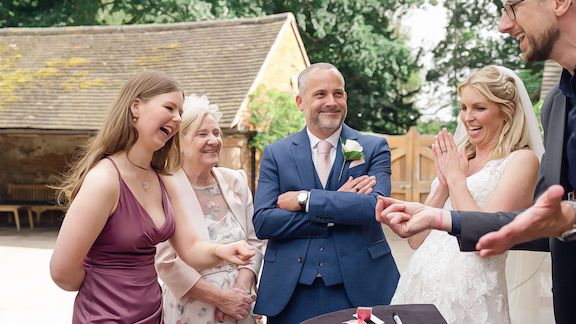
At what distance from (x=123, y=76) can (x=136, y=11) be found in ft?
27.0

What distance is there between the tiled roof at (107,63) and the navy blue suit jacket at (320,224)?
11.4 m

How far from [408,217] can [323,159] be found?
1397mm

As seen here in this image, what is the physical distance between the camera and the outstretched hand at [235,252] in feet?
9.77

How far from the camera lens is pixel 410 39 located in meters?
31.1

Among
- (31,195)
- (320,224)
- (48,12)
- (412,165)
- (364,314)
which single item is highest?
(48,12)

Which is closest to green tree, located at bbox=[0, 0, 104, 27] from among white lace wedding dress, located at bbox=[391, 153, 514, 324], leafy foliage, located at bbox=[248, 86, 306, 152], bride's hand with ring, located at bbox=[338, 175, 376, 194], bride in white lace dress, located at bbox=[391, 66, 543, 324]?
leafy foliage, located at bbox=[248, 86, 306, 152]

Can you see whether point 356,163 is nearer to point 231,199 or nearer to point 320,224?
point 320,224

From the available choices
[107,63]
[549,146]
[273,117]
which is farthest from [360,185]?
[107,63]

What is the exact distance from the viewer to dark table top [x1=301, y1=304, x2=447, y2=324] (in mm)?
2675

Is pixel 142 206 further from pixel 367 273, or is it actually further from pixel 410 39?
pixel 410 39

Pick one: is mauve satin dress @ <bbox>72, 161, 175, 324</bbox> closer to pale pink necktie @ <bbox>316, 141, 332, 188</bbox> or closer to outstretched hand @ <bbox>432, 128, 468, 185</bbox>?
pale pink necktie @ <bbox>316, 141, 332, 188</bbox>

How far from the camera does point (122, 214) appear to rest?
8.57 ft

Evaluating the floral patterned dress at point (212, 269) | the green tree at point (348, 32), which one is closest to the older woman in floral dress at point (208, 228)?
the floral patterned dress at point (212, 269)

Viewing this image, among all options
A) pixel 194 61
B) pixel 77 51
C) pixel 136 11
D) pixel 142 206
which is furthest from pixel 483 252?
pixel 136 11
